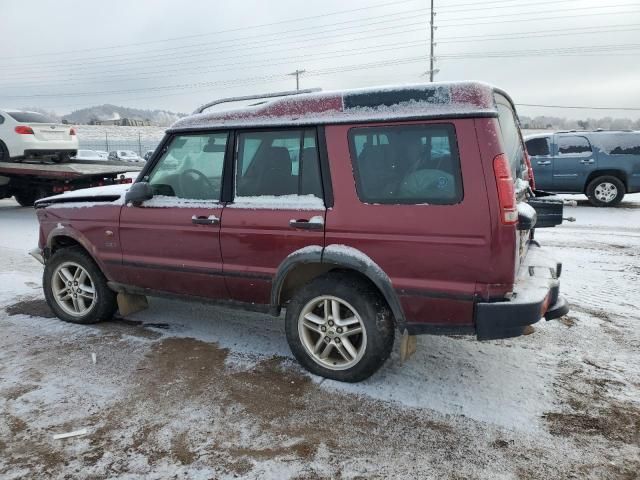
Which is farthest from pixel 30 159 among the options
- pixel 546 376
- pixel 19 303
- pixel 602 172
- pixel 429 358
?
pixel 602 172

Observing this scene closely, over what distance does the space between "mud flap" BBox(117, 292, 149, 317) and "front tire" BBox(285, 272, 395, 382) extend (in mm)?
1915

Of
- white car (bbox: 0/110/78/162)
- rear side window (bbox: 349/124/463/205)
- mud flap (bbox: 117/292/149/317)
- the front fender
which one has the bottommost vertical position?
mud flap (bbox: 117/292/149/317)

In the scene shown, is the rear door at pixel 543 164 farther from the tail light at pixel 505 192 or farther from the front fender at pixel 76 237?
the front fender at pixel 76 237

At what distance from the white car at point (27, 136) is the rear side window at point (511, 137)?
11.5 metres

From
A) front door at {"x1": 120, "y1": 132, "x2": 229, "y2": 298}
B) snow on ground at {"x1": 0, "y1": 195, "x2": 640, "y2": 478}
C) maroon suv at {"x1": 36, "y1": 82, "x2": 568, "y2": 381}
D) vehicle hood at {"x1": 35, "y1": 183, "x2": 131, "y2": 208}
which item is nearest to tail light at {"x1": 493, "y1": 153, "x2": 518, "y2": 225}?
maroon suv at {"x1": 36, "y1": 82, "x2": 568, "y2": 381}

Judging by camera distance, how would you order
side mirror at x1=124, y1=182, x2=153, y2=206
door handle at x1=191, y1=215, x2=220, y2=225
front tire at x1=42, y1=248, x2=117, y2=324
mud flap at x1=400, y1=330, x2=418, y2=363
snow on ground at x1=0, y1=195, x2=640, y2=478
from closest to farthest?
snow on ground at x1=0, y1=195, x2=640, y2=478 → mud flap at x1=400, y1=330, x2=418, y2=363 → door handle at x1=191, y1=215, x2=220, y2=225 → side mirror at x1=124, y1=182, x2=153, y2=206 → front tire at x1=42, y1=248, x2=117, y2=324

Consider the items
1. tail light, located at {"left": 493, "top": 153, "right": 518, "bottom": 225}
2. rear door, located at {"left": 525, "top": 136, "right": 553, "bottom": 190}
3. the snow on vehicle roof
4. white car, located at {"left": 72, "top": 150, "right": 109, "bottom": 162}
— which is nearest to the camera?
tail light, located at {"left": 493, "top": 153, "right": 518, "bottom": 225}

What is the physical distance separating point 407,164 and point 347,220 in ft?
1.68

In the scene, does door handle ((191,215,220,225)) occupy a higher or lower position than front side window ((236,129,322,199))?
lower

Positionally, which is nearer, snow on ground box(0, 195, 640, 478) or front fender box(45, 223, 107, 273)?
snow on ground box(0, 195, 640, 478)

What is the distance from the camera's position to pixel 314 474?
2.43 meters

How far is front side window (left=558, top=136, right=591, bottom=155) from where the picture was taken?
11.7 metres

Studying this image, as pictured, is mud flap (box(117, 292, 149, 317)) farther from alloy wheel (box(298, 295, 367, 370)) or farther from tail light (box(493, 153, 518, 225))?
tail light (box(493, 153, 518, 225))

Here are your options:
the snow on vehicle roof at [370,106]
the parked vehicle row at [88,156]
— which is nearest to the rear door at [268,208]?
the snow on vehicle roof at [370,106]
